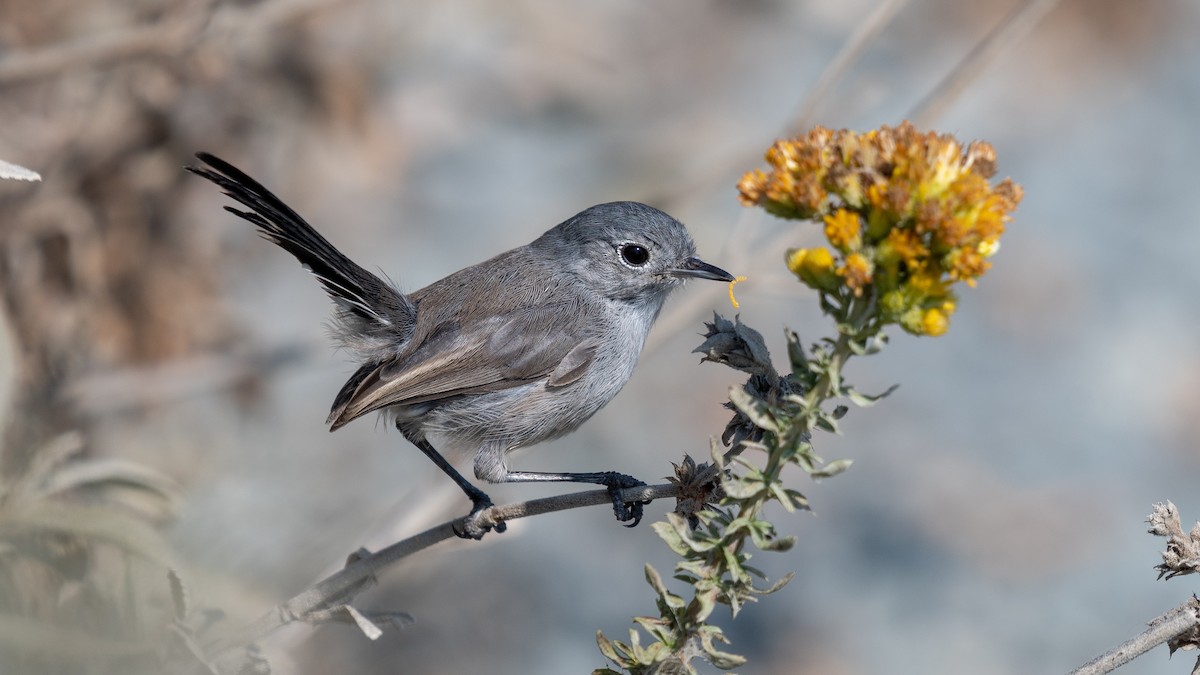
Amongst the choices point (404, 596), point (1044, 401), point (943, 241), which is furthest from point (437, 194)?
point (943, 241)

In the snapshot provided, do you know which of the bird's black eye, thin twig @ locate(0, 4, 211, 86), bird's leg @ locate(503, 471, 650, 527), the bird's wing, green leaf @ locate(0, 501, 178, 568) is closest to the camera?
green leaf @ locate(0, 501, 178, 568)

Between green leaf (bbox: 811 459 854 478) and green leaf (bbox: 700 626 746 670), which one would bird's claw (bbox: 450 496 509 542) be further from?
green leaf (bbox: 811 459 854 478)

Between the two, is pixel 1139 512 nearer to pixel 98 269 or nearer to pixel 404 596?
pixel 404 596

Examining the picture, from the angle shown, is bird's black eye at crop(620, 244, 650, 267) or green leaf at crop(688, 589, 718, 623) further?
bird's black eye at crop(620, 244, 650, 267)

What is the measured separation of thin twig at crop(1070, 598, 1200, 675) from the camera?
67.2 inches

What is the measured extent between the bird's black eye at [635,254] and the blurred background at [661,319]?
0.78 feet

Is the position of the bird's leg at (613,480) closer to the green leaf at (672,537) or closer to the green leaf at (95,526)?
the green leaf at (672,537)

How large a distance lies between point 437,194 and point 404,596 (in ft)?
7.77

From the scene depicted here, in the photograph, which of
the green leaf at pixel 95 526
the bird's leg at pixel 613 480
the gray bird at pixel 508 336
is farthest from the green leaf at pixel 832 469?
the gray bird at pixel 508 336

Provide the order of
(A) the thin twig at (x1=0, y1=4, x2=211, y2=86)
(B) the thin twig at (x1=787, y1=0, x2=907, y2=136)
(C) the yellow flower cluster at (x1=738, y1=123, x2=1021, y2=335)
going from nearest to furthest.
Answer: (C) the yellow flower cluster at (x1=738, y1=123, x2=1021, y2=335) < (B) the thin twig at (x1=787, y1=0, x2=907, y2=136) < (A) the thin twig at (x1=0, y1=4, x2=211, y2=86)

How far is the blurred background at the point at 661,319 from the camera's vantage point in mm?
4672

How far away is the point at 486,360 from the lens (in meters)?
3.67

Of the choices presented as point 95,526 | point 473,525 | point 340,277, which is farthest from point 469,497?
point 95,526

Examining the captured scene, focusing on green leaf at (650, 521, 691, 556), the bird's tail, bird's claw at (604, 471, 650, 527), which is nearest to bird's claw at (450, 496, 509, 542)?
bird's claw at (604, 471, 650, 527)
